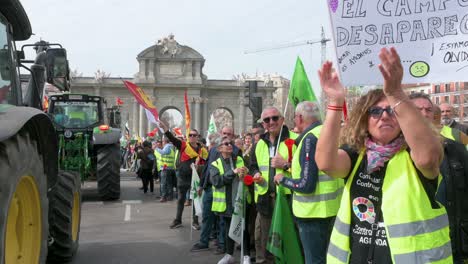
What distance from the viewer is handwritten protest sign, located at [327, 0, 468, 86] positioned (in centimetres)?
375

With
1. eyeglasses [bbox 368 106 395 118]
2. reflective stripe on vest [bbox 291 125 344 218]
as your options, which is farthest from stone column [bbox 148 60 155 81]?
eyeglasses [bbox 368 106 395 118]

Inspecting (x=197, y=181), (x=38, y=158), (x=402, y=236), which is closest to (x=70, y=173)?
(x=197, y=181)

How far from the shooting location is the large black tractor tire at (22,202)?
313 cm

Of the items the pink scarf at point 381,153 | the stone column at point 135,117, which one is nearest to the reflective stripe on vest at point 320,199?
the pink scarf at point 381,153

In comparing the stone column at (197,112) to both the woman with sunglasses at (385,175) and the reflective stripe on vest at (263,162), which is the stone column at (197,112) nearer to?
the reflective stripe on vest at (263,162)

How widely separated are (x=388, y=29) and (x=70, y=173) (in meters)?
4.69

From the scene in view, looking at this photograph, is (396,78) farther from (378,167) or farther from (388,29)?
(388,29)

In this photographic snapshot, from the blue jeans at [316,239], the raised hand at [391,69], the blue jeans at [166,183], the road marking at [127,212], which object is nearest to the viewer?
the raised hand at [391,69]

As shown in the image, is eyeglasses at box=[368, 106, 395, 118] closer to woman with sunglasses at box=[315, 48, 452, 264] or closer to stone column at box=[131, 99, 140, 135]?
woman with sunglasses at box=[315, 48, 452, 264]

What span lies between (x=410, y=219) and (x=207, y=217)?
5235 mm

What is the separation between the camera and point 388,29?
3.88 meters

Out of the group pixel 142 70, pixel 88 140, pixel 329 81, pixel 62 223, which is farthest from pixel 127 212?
pixel 142 70

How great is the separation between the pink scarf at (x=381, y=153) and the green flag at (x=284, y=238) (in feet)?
8.95

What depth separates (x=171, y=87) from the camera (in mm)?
58250
